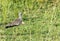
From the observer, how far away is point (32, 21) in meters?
5.87

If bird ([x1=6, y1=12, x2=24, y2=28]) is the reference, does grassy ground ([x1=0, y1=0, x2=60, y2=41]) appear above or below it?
above

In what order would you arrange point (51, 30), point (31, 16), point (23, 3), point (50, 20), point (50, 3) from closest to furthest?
point (51, 30) < point (50, 20) < point (31, 16) < point (23, 3) < point (50, 3)

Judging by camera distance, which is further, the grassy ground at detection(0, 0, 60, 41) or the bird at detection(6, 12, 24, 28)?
the bird at detection(6, 12, 24, 28)

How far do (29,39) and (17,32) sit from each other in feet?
1.53

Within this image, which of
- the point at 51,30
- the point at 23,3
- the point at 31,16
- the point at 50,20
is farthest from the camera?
the point at 23,3

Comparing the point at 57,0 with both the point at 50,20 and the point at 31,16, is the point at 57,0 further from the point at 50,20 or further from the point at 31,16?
the point at 50,20

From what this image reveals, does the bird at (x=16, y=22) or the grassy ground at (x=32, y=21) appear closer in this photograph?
the grassy ground at (x=32, y=21)

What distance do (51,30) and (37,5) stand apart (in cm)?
194

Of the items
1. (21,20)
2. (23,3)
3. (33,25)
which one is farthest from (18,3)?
(33,25)

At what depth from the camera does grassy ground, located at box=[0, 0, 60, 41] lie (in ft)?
16.3

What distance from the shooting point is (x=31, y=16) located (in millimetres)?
6059

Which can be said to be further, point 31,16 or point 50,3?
point 50,3

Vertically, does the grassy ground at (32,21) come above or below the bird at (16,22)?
above

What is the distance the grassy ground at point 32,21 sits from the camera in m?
4.96
